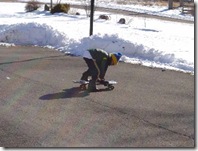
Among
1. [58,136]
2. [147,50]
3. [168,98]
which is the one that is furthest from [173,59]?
[58,136]

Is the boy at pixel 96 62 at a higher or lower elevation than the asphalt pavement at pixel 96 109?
higher

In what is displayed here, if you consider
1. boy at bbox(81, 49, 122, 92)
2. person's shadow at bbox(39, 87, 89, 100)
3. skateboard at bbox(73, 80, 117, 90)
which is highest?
boy at bbox(81, 49, 122, 92)

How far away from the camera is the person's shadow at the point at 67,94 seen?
26.2 ft

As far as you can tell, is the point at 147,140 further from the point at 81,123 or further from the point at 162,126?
the point at 81,123

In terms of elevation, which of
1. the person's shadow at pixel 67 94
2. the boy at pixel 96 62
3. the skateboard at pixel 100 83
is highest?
the boy at pixel 96 62

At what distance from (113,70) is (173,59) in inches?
86.4

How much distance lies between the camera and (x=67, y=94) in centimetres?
825

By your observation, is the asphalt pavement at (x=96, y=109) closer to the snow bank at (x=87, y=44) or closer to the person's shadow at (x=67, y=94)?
the person's shadow at (x=67, y=94)

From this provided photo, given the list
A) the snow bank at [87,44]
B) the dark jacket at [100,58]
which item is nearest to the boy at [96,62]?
the dark jacket at [100,58]

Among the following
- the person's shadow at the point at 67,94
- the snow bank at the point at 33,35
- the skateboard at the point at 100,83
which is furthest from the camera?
the snow bank at the point at 33,35

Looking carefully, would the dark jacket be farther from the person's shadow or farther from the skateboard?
the person's shadow

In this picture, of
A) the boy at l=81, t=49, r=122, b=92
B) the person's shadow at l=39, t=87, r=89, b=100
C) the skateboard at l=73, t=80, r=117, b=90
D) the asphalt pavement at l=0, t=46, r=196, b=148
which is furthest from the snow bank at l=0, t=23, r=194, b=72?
the person's shadow at l=39, t=87, r=89, b=100

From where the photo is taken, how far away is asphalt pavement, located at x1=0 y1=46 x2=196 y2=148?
18.7 ft

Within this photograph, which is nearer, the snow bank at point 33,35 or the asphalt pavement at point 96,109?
the asphalt pavement at point 96,109
